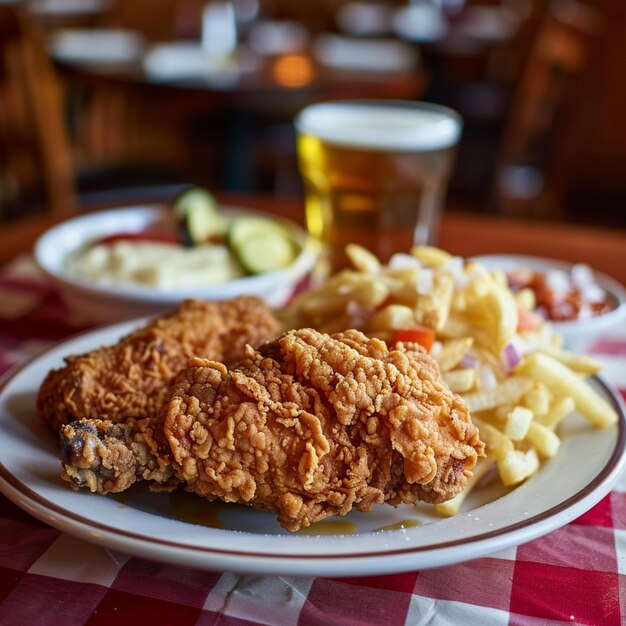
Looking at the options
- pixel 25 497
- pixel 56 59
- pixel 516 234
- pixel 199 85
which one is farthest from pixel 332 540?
pixel 56 59

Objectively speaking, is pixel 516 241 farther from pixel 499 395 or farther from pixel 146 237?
pixel 499 395

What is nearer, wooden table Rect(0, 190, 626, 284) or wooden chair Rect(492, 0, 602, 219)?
wooden table Rect(0, 190, 626, 284)

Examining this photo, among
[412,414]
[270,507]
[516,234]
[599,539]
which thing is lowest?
[516,234]

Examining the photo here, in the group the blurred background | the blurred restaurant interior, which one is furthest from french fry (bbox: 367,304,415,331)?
the blurred background

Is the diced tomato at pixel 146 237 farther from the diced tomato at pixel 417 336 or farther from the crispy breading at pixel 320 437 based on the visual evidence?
the crispy breading at pixel 320 437

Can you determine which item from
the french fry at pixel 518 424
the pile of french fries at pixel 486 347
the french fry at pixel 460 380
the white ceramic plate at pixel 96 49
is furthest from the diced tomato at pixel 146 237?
the white ceramic plate at pixel 96 49

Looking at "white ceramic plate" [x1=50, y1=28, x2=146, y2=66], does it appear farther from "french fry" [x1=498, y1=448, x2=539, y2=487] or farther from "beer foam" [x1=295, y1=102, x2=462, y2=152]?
"french fry" [x1=498, y1=448, x2=539, y2=487]

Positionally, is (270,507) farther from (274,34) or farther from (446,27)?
(446,27)
